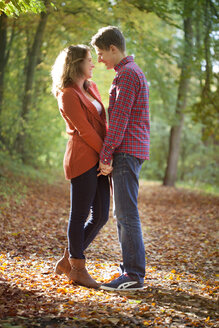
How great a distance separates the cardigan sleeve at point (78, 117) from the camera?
3139 mm

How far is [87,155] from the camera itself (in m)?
3.20

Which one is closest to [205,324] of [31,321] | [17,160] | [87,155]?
[31,321]

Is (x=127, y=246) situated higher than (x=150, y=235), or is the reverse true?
(x=127, y=246)

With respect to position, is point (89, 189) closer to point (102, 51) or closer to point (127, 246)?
point (127, 246)

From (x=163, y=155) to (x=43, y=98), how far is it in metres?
10.5

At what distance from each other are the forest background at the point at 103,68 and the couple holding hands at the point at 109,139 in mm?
1331

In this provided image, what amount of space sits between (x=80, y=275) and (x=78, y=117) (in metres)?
1.39

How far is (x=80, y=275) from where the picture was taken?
3340 mm

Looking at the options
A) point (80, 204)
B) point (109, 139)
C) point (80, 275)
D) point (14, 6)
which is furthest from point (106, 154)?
point (14, 6)

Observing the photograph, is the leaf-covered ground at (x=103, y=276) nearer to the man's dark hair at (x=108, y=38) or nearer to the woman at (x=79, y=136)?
the woman at (x=79, y=136)

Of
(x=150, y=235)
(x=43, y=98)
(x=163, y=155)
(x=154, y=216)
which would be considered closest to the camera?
(x=150, y=235)

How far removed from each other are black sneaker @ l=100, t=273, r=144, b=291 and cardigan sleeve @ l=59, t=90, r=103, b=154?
3.91 feet

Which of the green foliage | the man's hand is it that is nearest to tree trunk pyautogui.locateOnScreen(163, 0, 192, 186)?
the green foliage

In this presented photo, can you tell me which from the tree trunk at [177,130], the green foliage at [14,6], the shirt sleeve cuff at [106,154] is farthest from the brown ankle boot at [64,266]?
the tree trunk at [177,130]
